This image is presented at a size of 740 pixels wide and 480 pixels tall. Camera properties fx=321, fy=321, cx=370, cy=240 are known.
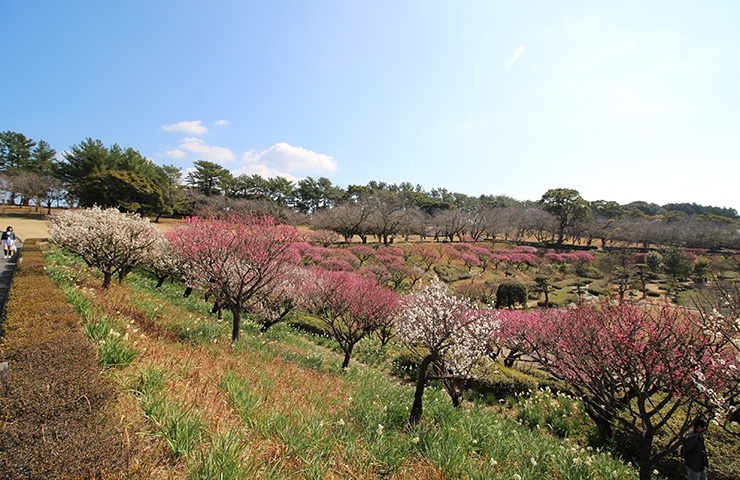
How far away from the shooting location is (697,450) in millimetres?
5801

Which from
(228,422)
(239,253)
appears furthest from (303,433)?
(239,253)

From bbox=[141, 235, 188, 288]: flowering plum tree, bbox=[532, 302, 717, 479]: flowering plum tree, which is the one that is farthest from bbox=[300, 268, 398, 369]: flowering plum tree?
bbox=[141, 235, 188, 288]: flowering plum tree

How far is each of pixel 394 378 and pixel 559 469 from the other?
9.28 m

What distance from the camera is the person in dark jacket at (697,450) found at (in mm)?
5781

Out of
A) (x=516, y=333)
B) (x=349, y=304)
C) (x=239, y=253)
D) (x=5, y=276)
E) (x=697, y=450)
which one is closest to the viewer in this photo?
(x=697, y=450)

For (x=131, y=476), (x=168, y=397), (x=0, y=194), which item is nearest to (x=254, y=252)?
(x=168, y=397)

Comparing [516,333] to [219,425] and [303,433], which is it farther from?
[219,425]

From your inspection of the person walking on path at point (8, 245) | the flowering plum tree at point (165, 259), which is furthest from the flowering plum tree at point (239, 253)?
the person walking on path at point (8, 245)

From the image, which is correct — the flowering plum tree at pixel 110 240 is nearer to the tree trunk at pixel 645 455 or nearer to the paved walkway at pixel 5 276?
the paved walkway at pixel 5 276

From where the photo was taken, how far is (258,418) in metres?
4.42

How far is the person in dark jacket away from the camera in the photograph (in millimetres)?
5781

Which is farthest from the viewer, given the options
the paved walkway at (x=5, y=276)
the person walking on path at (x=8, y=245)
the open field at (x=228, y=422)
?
the person walking on path at (x=8, y=245)

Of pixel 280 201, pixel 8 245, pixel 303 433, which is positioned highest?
pixel 280 201

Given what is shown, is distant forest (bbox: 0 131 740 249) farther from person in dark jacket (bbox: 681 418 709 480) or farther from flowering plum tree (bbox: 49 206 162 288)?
person in dark jacket (bbox: 681 418 709 480)
